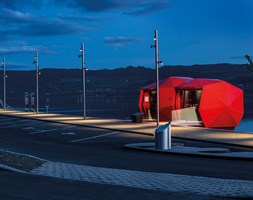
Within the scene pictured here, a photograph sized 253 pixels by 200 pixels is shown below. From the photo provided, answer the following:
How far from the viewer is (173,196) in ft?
29.7

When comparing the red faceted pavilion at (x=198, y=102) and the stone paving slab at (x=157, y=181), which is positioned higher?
the red faceted pavilion at (x=198, y=102)

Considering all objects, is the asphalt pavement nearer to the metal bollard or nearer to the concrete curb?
the concrete curb

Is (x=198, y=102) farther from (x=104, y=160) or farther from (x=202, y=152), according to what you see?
(x=104, y=160)

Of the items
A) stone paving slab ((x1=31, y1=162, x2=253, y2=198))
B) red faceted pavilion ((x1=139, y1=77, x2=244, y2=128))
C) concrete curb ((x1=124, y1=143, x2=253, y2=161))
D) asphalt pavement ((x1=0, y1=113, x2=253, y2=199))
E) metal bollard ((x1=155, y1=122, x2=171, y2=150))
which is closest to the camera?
asphalt pavement ((x1=0, y1=113, x2=253, y2=199))

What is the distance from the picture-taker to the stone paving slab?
969 centimetres

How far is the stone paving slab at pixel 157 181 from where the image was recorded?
381 inches

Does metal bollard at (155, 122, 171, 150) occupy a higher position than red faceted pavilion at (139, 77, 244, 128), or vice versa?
red faceted pavilion at (139, 77, 244, 128)

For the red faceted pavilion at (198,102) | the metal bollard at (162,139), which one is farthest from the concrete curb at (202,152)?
the red faceted pavilion at (198,102)

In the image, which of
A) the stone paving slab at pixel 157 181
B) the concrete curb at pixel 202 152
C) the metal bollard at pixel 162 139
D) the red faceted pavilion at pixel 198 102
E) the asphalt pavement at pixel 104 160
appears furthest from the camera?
the red faceted pavilion at pixel 198 102

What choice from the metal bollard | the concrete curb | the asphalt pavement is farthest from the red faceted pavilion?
the metal bollard

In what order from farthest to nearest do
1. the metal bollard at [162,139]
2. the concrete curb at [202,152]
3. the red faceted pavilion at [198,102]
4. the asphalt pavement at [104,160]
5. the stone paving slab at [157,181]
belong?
the red faceted pavilion at [198,102], the metal bollard at [162,139], the concrete curb at [202,152], the stone paving slab at [157,181], the asphalt pavement at [104,160]

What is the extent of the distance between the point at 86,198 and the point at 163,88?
102 feet

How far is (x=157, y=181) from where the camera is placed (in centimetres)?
1105

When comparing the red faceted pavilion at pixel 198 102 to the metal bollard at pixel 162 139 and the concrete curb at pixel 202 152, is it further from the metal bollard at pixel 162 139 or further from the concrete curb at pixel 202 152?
the metal bollard at pixel 162 139
